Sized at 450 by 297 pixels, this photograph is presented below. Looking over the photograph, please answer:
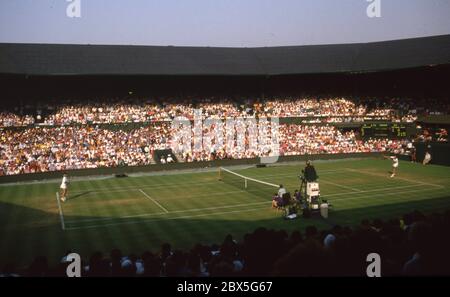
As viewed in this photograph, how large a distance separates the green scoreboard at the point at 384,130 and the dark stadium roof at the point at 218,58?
6507mm

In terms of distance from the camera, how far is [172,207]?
24.5m

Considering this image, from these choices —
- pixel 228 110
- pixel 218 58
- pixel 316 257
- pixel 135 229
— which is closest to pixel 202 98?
pixel 228 110

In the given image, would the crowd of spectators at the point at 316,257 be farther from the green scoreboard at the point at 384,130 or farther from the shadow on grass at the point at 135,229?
the green scoreboard at the point at 384,130

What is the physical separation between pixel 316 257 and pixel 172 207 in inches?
816

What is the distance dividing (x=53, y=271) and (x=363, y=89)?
53.0 m

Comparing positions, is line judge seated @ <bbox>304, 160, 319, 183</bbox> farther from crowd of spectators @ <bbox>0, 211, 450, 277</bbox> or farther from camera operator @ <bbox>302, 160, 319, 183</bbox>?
crowd of spectators @ <bbox>0, 211, 450, 277</bbox>

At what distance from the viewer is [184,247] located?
17.0 m

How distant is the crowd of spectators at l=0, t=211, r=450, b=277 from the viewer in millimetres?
4457

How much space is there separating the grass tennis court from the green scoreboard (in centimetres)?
1167

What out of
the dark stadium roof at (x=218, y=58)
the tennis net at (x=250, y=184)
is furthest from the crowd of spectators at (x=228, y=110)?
the tennis net at (x=250, y=184)

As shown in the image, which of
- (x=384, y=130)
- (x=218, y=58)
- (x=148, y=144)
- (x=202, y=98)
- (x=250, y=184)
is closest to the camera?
(x=250, y=184)

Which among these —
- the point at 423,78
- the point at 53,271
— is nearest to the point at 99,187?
the point at 53,271

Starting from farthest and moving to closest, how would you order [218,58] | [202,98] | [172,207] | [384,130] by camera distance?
[218,58] → [202,98] → [384,130] → [172,207]

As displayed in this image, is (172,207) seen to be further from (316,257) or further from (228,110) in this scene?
(228,110)
